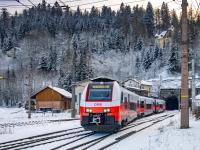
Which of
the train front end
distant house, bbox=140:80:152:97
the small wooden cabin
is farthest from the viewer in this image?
distant house, bbox=140:80:152:97

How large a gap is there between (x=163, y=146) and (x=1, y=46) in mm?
144597

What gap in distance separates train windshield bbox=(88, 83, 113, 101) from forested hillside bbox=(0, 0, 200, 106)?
53463 mm

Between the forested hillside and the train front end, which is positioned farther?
the forested hillside

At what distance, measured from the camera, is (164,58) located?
347 ft

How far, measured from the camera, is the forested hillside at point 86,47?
9194 cm

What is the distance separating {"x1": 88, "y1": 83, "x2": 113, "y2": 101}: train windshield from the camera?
13977 mm

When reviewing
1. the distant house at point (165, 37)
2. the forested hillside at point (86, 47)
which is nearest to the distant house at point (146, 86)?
the forested hillside at point (86, 47)

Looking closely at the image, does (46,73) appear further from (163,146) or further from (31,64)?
(163,146)

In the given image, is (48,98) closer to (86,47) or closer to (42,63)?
(42,63)

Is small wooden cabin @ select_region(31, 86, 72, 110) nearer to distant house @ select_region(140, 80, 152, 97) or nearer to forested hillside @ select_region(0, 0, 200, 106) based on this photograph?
forested hillside @ select_region(0, 0, 200, 106)

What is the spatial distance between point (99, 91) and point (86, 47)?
10613 cm

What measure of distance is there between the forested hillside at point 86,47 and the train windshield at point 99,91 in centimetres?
5346

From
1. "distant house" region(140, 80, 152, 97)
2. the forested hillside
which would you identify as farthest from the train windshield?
"distant house" region(140, 80, 152, 97)

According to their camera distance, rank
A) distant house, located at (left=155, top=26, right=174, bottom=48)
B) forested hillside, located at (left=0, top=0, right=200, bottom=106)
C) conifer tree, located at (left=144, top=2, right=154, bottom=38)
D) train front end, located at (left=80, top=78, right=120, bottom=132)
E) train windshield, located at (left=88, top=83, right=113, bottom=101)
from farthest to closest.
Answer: conifer tree, located at (left=144, top=2, right=154, bottom=38), distant house, located at (left=155, top=26, right=174, bottom=48), forested hillside, located at (left=0, top=0, right=200, bottom=106), train windshield, located at (left=88, top=83, right=113, bottom=101), train front end, located at (left=80, top=78, right=120, bottom=132)
